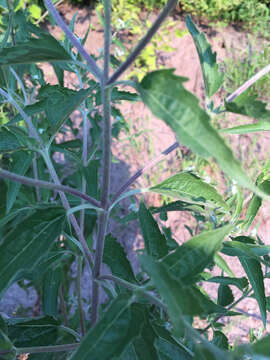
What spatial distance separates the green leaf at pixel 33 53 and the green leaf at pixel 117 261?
0.47 m

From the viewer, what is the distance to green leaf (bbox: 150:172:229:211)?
31.2 inches

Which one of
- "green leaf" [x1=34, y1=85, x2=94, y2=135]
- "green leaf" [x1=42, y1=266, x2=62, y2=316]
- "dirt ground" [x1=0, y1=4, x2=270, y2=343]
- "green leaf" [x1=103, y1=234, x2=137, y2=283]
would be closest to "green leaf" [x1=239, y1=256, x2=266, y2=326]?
"green leaf" [x1=103, y1=234, x2=137, y2=283]

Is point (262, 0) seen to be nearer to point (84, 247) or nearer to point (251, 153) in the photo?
point (251, 153)

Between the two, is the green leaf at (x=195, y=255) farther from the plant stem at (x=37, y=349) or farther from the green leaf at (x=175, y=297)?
the plant stem at (x=37, y=349)

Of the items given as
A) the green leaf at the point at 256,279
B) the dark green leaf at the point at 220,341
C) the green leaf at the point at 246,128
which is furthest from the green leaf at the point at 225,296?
the green leaf at the point at 246,128

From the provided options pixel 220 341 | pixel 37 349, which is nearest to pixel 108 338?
pixel 37 349

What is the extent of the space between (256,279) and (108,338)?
414mm

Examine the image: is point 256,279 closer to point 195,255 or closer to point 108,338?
point 195,255

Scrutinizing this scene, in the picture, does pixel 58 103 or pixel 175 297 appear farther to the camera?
pixel 58 103

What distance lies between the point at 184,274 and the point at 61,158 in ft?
7.49

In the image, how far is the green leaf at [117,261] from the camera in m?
0.87

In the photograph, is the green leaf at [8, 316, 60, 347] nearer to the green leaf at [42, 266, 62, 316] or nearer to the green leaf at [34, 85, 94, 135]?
the green leaf at [42, 266, 62, 316]

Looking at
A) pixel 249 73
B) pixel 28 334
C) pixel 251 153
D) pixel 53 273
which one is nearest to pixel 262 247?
pixel 28 334

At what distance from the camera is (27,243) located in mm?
664
